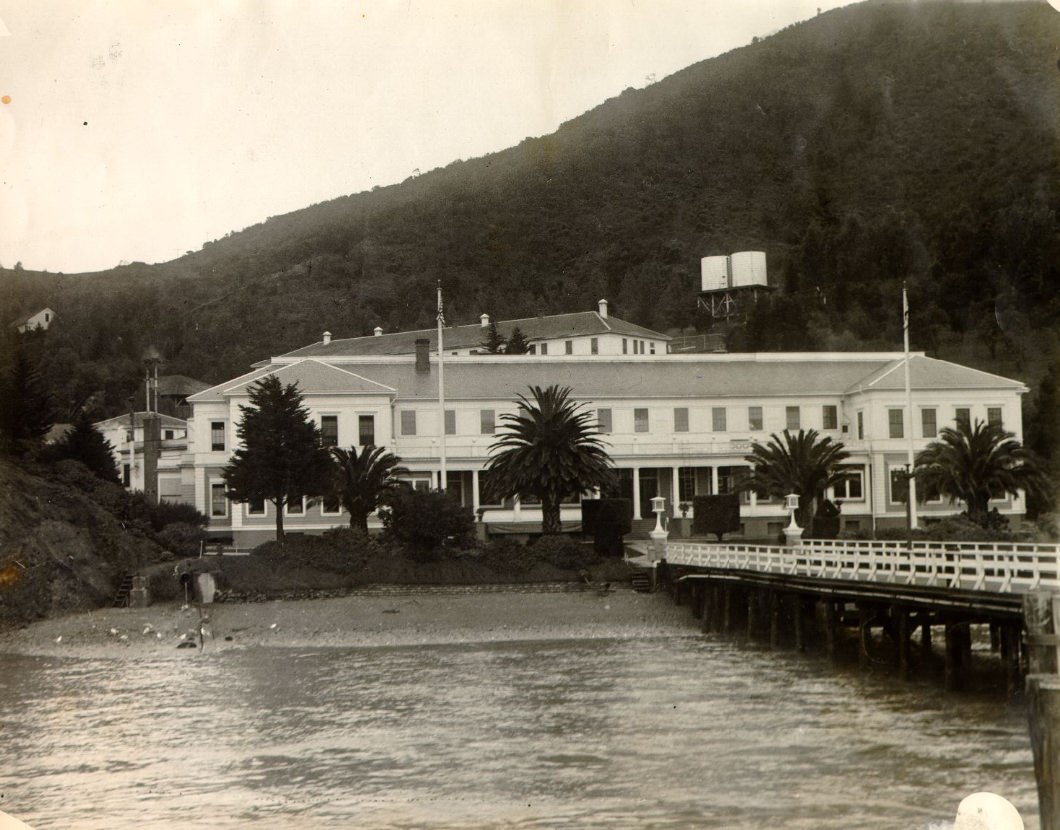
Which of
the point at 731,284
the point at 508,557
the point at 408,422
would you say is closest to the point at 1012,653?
the point at 508,557

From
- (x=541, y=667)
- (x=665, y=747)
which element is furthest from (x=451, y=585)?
(x=665, y=747)

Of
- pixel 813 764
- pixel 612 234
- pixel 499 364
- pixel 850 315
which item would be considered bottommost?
pixel 813 764

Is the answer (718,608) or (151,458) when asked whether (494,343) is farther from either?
(718,608)

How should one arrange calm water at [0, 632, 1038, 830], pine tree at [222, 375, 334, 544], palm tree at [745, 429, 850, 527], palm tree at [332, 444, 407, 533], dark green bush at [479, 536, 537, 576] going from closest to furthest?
calm water at [0, 632, 1038, 830]
dark green bush at [479, 536, 537, 576]
pine tree at [222, 375, 334, 544]
palm tree at [332, 444, 407, 533]
palm tree at [745, 429, 850, 527]

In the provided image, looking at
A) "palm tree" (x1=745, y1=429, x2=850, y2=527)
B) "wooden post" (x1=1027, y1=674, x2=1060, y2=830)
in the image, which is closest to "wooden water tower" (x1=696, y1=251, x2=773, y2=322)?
"palm tree" (x1=745, y1=429, x2=850, y2=527)

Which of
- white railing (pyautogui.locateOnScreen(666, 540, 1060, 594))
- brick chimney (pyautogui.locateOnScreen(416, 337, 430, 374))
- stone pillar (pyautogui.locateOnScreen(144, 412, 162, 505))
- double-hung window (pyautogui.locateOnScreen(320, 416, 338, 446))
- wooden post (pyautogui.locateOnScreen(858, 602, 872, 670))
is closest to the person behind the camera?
white railing (pyautogui.locateOnScreen(666, 540, 1060, 594))

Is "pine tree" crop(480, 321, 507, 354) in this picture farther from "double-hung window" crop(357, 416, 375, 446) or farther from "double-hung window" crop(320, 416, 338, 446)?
"double-hung window" crop(320, 416, 338, 446)

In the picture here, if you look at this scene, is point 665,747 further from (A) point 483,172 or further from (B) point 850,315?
(A) point 483,172
